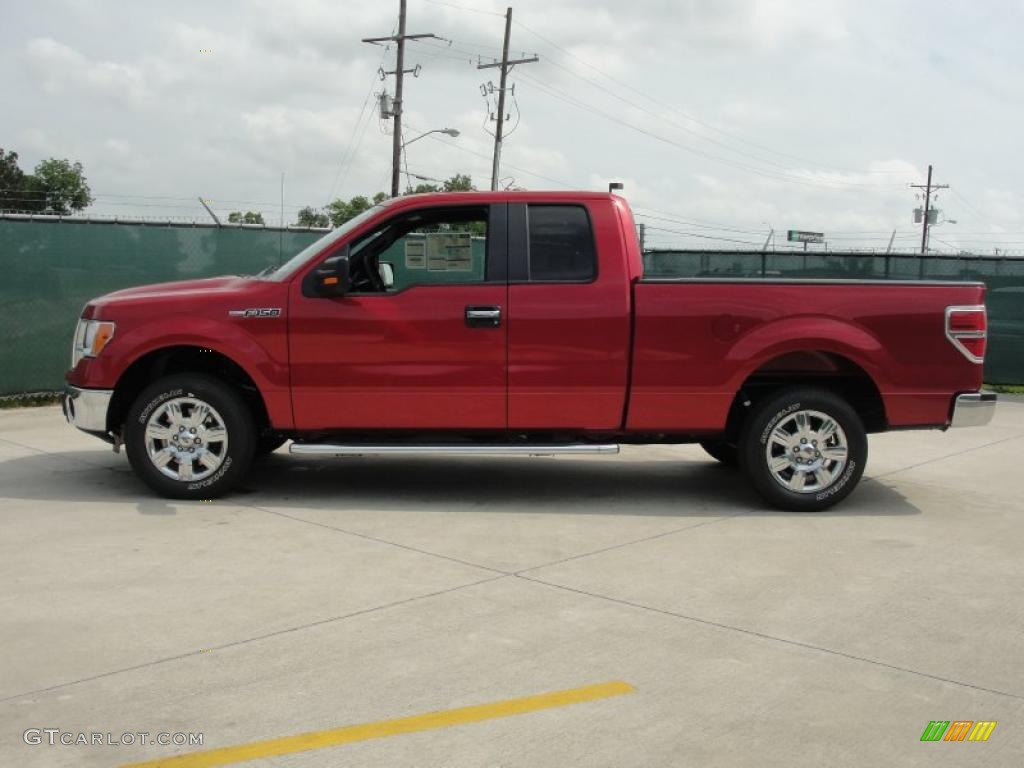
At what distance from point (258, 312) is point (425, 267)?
1.27 meters

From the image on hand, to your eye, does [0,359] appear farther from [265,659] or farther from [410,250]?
[265,659]

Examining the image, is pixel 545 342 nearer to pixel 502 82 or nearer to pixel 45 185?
pixel 502 82

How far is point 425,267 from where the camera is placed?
7.50 meters

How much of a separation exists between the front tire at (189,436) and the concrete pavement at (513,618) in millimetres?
200

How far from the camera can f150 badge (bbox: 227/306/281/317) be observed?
6879 mm

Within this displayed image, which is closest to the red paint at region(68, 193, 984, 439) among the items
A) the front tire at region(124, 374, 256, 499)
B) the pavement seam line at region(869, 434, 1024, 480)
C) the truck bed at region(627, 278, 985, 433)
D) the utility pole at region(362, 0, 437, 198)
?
the truck bed at region(627, 278, 985, 433)

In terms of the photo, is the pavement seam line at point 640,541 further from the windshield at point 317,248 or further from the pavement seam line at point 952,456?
the windshield at point 317,248

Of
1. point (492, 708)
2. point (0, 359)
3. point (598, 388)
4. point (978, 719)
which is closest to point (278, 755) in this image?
point (492, 708)

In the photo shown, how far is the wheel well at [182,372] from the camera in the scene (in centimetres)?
713

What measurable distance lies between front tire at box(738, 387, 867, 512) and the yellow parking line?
333 centimetres

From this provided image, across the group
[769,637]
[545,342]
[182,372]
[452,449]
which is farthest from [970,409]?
[182,372]

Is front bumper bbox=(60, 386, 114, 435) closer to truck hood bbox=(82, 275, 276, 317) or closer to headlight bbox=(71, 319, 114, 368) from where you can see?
headlight bbox=(71, 319, 114, 368)

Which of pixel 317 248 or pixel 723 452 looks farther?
pixel 723 452

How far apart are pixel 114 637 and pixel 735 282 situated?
14.3ft
